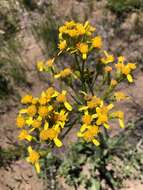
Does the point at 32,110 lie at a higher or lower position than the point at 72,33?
lower

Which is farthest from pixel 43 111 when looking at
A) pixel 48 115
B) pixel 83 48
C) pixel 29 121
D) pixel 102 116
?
pixel 83 48

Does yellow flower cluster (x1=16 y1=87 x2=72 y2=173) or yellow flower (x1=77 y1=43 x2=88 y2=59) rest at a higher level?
yellow flower (x1=77 y1=43 x2=88 y2=59)

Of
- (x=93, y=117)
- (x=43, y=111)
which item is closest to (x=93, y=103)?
(x=93, y=117)

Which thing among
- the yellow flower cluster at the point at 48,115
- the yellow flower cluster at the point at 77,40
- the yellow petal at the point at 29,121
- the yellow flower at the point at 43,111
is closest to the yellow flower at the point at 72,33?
the yellow flower cluster at the point at 77,40

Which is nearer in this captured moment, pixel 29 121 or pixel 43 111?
pixel 43 111

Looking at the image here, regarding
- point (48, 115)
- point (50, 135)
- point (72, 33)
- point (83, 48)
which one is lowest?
point (50, 135)

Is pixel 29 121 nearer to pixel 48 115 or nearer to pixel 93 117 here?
pixel 48 115

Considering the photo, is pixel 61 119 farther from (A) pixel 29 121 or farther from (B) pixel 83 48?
(B) pixel 83 48

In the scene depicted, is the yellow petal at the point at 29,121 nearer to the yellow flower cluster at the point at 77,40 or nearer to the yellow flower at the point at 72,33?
the yellow flower cluster at the point at 77,40

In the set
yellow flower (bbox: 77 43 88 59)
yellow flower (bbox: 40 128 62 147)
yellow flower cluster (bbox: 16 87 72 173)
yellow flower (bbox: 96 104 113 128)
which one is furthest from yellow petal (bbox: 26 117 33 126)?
yellow flower (bbox: 77 43 88 59)

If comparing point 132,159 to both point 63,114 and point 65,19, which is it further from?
point 65,19

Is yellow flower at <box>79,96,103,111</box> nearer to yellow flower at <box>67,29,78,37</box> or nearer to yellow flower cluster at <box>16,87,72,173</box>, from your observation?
yellow flower cluster at <box>16,87,72,173</box>

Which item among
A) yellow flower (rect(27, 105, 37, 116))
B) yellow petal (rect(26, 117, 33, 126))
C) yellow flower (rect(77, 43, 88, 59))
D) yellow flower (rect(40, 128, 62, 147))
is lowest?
yellow flower (rect(40, 128, 62, 147))
